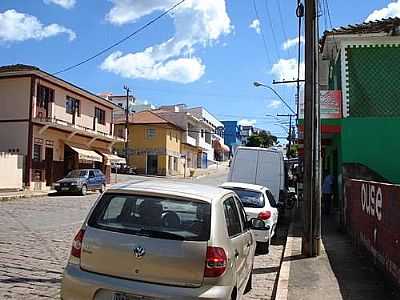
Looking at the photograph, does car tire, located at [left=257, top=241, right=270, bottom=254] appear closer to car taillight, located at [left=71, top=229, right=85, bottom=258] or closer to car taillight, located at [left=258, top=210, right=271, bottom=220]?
car taillight, located at [left=258, top=210, right=271, bottom=220]

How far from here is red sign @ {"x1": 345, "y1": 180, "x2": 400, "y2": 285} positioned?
7634 mm

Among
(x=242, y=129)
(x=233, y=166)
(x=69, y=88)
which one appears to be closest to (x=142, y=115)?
(x=69, y=88)

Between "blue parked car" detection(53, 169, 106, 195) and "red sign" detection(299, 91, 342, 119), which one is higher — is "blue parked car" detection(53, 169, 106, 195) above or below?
below

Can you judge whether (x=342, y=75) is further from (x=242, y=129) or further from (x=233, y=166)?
(x=242, y=129)

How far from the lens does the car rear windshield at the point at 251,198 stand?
40.8ft

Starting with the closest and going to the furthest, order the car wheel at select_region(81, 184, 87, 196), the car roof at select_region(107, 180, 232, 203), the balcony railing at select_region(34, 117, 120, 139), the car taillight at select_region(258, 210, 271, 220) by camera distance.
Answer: the car roof at select_region(107, 180, 232, 203) < the car taillight at select_region(258, 210, 271, 220) < the car wheel at select_region(81, 184, 87, 196) < the balcony railing at select_region(34, 117, 120, 139)

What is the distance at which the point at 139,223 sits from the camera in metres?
5.21

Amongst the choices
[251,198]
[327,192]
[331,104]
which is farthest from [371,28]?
[251,198]

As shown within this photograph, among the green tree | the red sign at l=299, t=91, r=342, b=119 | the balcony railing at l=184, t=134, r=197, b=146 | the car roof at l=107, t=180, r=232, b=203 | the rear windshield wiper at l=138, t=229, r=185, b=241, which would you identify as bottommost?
the rear windshield wiper at l=138, t=229, r=185, b=241

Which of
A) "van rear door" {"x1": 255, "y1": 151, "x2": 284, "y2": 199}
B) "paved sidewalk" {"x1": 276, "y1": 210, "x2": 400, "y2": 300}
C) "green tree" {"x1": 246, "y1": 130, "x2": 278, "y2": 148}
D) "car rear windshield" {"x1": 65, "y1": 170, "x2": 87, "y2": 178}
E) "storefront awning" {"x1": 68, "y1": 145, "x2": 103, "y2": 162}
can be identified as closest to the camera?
"paved sidewalk" {"x1": 276, "y1": 210, "x2": 400, "y2": 300}

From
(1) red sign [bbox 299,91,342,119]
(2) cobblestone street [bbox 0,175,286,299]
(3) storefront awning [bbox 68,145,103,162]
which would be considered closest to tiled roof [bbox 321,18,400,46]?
(1) red sign [bbox 299,91,342,119]

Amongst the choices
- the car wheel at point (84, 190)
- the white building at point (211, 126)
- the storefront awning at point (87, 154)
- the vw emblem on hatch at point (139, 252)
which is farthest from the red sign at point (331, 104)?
the white building at point (211, 126)

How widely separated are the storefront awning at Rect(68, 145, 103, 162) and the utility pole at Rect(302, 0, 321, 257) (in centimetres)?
2883

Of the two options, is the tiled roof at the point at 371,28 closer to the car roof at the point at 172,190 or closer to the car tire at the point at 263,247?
the car tire at the point at 263,247
